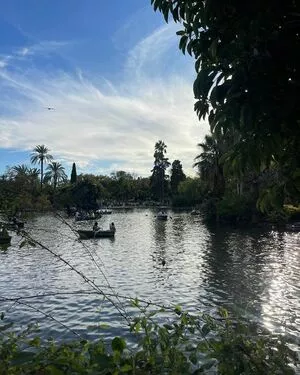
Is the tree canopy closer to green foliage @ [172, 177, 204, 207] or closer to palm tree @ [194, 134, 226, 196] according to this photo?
palm tree @ [194, 134, 226, 196]

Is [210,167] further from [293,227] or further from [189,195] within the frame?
[189,195]

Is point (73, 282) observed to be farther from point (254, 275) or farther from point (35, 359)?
point (35, 359)

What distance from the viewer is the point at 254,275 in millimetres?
21547

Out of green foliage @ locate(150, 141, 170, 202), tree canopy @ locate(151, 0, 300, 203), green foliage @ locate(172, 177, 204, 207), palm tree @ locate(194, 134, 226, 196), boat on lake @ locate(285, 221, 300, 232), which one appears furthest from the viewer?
green foliage @ locate(150, 141, 170, 202)

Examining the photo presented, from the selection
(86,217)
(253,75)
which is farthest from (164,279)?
(86,217)

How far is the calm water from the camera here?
14.1m

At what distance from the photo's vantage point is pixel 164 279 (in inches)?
824

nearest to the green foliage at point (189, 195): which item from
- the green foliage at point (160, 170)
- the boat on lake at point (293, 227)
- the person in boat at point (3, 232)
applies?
the green foliage at point (160, 170)

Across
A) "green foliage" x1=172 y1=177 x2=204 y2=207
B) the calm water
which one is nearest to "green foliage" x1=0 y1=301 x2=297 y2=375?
the calm water

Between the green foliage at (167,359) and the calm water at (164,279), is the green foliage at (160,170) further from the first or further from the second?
the green foliage at (167,359)

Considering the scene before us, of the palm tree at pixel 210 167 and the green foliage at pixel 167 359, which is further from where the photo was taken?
the palm tree at pixel 210 167

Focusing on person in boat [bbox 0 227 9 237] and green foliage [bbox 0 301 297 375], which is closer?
green foliage [bbox 0 301 297 375]

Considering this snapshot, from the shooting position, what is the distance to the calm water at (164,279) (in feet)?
46.4

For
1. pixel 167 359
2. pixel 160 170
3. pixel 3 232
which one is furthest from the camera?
pixel 160 170
